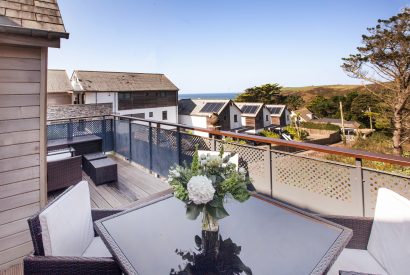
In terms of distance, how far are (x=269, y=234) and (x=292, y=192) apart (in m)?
1.64

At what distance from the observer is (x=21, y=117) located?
219cm

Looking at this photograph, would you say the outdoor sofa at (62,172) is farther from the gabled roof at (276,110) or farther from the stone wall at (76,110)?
the gabled roof at (276,110)

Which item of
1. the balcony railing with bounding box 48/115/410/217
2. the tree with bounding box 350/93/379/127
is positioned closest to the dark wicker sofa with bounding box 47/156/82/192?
the balcony railing with bounding box 48/115/410/217

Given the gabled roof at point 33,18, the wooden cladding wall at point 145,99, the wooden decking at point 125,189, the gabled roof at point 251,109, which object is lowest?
the wooden decking at point 125,189

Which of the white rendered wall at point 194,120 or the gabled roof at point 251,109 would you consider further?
the gabled roof at point 251,109

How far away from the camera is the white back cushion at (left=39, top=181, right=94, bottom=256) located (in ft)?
4.32

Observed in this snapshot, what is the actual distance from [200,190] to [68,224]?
0.93 meters

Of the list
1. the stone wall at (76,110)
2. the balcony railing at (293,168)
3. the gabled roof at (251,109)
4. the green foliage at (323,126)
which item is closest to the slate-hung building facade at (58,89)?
the stone wall at (76,110)

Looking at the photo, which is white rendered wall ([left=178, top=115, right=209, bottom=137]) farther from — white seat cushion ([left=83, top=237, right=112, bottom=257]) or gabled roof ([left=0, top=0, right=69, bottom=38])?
white seat cushion ([left=83, top=237, right=112, bottom=257])

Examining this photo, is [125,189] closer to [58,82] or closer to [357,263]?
[357,263]

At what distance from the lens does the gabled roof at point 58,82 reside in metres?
23.4

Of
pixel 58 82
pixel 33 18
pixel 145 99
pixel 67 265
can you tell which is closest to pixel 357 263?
pixel 67 265

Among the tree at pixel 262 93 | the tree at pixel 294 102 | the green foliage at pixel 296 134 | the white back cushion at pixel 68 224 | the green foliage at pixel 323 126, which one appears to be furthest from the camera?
the tree at pixel 294 102

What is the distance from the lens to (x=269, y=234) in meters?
1.43
